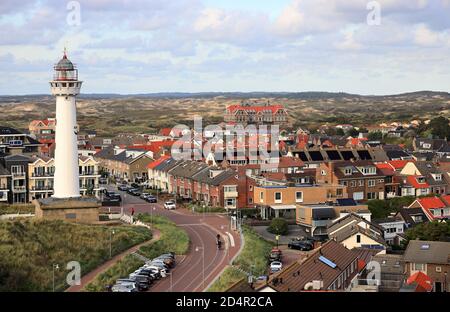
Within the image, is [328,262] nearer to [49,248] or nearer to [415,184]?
[49,248]

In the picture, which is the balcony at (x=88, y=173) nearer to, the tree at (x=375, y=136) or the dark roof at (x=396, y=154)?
the dark roof at (x=396, y=154)

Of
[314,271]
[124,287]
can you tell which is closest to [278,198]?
[124,287]

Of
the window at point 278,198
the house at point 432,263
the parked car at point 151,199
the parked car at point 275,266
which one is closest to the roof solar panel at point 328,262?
the parked car at point 275,266

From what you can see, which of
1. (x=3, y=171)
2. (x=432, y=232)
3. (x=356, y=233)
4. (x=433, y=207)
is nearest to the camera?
(x=356, y=233)

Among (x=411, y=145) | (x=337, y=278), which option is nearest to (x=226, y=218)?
(x=337, y=278)

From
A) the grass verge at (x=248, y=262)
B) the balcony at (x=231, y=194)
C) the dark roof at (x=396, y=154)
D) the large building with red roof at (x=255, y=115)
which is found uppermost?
the large building with red roof at (x=255, y=115)
